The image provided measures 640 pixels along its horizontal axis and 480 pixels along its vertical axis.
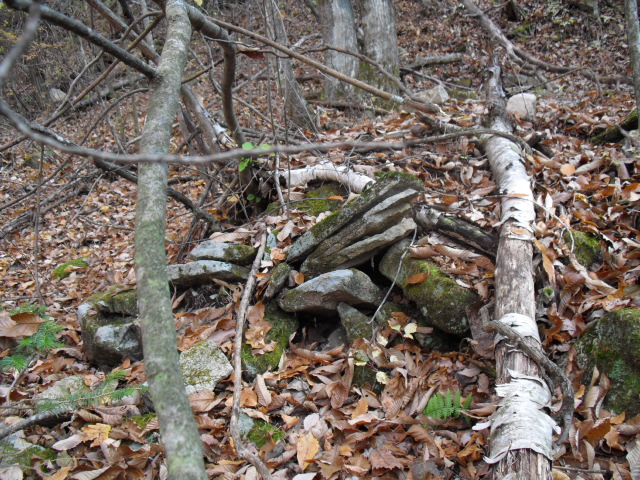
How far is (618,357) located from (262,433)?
2209mm

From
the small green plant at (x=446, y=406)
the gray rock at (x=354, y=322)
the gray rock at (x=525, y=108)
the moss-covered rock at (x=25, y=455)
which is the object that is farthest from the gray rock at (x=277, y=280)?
the gray rock at (x=525, y=108)

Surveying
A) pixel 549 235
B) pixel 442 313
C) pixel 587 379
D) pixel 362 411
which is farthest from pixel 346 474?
pixel 549 235

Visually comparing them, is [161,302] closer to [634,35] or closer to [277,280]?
[277,280]

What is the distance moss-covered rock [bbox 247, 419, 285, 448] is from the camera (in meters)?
2.80

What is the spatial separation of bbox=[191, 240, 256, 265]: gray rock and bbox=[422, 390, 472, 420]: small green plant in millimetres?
2110

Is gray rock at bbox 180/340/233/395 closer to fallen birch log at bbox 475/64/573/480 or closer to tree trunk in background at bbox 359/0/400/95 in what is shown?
fallen birch log at bbox 475/64/573/480

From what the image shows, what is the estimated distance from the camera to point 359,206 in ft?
11.8

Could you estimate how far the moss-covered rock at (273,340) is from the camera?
3283 millimetres

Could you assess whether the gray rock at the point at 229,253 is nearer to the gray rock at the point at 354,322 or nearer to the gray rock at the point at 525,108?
the gray rock at the point at 354,322

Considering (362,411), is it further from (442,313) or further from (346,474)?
(442,313)

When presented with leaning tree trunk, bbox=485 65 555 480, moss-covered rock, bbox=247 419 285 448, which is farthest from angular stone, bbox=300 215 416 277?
moss-covered rock, bbox=247 419 285 448

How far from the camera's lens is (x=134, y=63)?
5.98ft

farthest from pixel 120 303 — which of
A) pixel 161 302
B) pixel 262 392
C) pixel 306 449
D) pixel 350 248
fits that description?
pixel 161 302

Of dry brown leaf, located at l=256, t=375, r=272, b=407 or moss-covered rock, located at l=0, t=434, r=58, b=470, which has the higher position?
dry brown leaf, located at l=256, t=375, r=272, b=407
